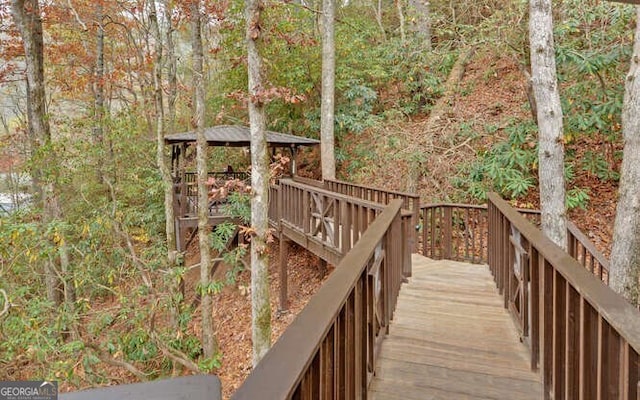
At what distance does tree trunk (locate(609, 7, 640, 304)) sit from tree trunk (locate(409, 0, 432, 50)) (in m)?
7.67

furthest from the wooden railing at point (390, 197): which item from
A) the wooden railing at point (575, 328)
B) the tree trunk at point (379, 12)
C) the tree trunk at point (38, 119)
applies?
the tree trunk at point (379, 12)

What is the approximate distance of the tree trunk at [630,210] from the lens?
4773 mm

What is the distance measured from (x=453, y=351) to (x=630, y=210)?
3244mm

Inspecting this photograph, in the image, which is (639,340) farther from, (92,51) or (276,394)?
(92,51)

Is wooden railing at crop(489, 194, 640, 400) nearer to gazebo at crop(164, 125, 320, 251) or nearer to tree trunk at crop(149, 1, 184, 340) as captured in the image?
tree trunk at crop(149, 1, 184, 340)

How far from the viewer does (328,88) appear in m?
12.2

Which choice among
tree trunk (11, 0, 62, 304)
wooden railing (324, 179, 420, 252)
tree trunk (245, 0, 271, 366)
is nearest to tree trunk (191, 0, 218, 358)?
tree trunk (245, 0, 271, 366)

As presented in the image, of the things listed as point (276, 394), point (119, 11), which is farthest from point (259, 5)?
point (119, 11)

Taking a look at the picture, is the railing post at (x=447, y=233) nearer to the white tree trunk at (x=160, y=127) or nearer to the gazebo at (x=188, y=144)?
the white tree trunk at (x=160, y=127)

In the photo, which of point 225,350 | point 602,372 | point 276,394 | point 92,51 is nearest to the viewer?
point 276,394

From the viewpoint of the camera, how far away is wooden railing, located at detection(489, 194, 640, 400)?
4.47 feet

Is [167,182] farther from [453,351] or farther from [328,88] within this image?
[453,351]

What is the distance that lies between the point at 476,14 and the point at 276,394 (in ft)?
37.3

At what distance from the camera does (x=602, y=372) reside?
155cm
